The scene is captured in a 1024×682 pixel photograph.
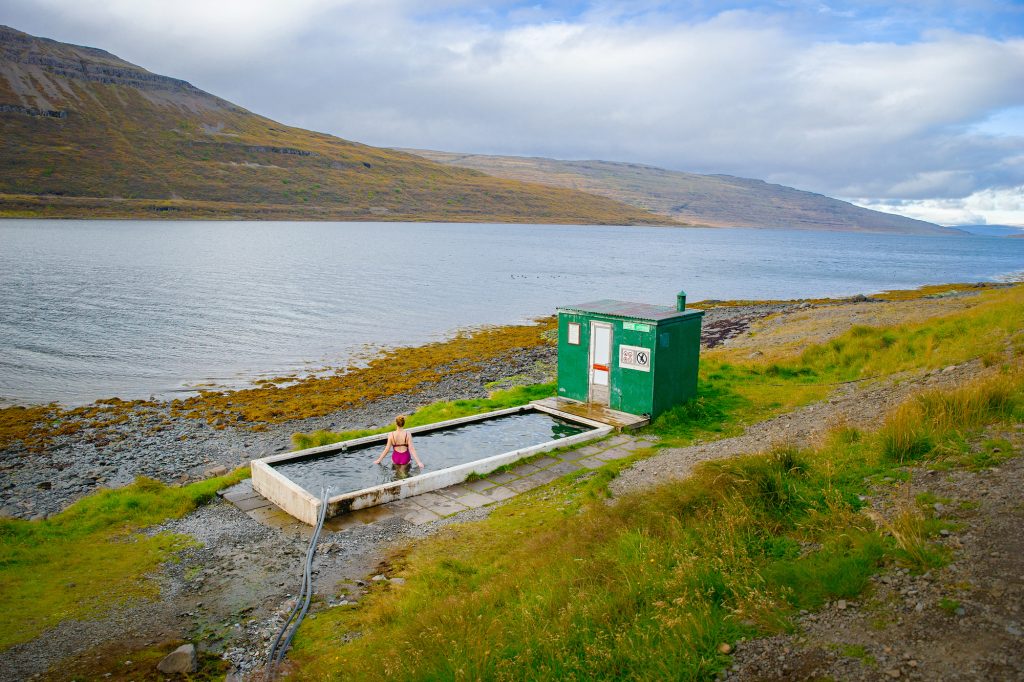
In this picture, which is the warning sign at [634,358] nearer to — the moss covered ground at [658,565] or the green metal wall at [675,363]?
the green metal wall at [675,363]

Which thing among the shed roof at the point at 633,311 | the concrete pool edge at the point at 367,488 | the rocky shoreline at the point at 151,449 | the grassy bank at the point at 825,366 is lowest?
the rocky shoreline at the point at 151,449

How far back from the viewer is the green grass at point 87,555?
8609 millimetres

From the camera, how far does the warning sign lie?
643 inches

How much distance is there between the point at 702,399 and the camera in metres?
17.8

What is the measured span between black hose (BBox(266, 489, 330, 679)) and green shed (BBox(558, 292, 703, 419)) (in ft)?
28.3

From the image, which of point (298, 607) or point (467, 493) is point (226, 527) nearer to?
point (298, 607)

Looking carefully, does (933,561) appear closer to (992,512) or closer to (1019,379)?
(992,512)

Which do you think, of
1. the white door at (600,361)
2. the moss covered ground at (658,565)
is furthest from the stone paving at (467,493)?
the white door at (600,361)

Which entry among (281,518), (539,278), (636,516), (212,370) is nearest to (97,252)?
(539,278)

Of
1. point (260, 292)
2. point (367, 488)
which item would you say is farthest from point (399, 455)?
point (260, 292)

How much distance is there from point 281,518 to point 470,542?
3.90 meters

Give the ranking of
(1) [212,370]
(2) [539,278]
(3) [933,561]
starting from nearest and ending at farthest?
(3) [933,561], (1) [212,370], (2) [539,278]

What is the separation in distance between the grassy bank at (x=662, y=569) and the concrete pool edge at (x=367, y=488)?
6.38 feet

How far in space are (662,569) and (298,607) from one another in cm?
483
